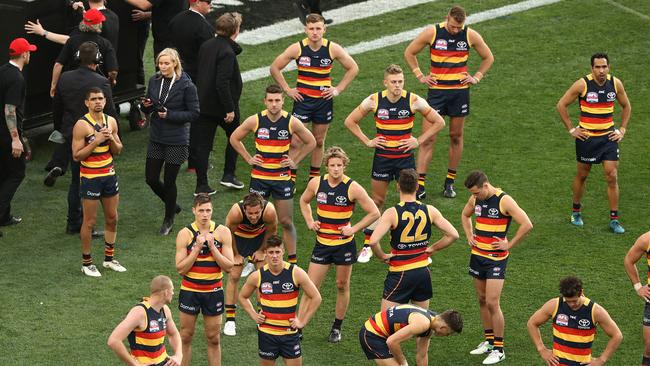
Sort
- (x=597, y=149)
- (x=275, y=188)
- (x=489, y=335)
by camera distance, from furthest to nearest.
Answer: (x=597, y=149), (x=275, y=188), (x=489, y=335)

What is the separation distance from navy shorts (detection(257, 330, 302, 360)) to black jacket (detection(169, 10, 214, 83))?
5.57 metres

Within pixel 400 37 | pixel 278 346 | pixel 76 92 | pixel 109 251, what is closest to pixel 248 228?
pixel 278 346

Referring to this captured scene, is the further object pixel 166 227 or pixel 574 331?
pixel 166 227

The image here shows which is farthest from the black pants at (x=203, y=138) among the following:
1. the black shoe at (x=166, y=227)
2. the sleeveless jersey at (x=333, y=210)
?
the sleeveless jersey at (x=333, y=210)

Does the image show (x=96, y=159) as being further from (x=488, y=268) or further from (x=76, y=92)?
(x=488, y=268)

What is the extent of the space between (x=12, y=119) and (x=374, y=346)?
5183 millimetres

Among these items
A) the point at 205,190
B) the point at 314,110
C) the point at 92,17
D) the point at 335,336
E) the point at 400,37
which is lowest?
the point at 335,336

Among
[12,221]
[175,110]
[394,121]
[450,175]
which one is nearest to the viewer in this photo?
[394,121]

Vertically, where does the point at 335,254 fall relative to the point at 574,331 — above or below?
above

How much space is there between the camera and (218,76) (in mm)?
15164

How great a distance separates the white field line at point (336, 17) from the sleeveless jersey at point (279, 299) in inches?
353

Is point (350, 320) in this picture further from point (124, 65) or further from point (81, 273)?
point (124, 65)

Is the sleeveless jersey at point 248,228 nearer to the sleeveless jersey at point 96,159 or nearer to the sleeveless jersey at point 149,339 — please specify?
the sleeveless jersey at point 96,159

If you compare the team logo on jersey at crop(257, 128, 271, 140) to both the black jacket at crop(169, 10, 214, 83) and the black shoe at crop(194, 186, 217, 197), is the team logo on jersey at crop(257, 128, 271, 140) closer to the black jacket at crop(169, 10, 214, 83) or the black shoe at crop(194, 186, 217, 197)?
the black shoe at crop(194, 186, 217, 197)
